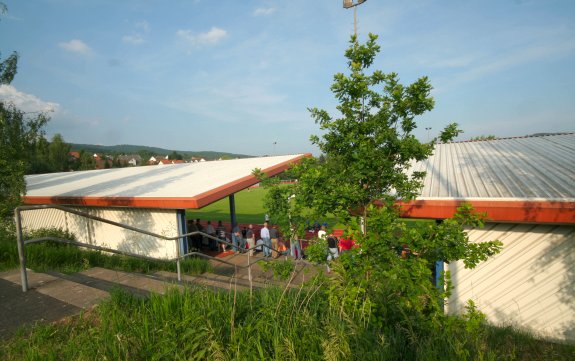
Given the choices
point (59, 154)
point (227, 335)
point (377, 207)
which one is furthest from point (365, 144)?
point (59, 154)

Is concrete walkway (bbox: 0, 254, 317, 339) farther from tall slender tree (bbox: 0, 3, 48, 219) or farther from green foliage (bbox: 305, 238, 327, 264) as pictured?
tall slender tree (bbox: 0, 3, 48, 219)

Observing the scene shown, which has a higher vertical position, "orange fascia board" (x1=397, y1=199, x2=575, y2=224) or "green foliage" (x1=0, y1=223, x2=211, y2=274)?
"orange fascia board" (x1=397, y1=199, x2=575, y2=224)

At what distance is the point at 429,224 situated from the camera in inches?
115

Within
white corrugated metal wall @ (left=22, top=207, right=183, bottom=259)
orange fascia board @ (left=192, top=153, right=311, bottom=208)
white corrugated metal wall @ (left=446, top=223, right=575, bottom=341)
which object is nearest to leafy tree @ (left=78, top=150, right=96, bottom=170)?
white corrugated metal wall @ (left=22, top=207, right=183, bottom=259)

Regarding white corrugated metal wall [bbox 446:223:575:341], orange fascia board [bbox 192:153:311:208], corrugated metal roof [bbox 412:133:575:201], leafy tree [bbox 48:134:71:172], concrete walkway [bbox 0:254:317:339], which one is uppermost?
leafy tree [bbox 48:134:71:172]

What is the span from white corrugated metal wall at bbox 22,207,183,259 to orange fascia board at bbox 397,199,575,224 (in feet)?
23.5

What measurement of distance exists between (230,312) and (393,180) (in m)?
2.16

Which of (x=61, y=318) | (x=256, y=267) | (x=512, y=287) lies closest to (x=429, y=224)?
(x=61, y=318)

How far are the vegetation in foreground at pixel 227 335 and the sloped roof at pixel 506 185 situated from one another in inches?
113

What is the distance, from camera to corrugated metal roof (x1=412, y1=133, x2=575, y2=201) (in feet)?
17.6

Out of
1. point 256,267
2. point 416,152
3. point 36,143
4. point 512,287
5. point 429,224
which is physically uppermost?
→ point 36,143

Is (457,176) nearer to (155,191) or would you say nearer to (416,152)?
(416,152)

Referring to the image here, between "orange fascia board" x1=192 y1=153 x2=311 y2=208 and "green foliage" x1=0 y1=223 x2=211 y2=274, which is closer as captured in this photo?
"green foliage" x1=0 y1=223 x2=211 y2=274

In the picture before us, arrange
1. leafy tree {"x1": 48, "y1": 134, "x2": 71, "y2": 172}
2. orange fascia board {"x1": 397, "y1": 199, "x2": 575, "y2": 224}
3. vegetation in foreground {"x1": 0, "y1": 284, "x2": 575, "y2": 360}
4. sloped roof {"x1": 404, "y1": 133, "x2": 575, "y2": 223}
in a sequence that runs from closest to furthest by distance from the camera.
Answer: vegetation in foreground {"x1": 0, "y1": 284, "x2": 575, "y2": 360}, orange fascia board {"x1": 397, "y1": 199, "x2": 575, "y2": 224}, sloped roof {"x1": 404, "y1": 133, "x2": 575, "y2": 223}, leafy tree {"x1": 48, "y1": 134, "x2": 71, "y2": 172}
